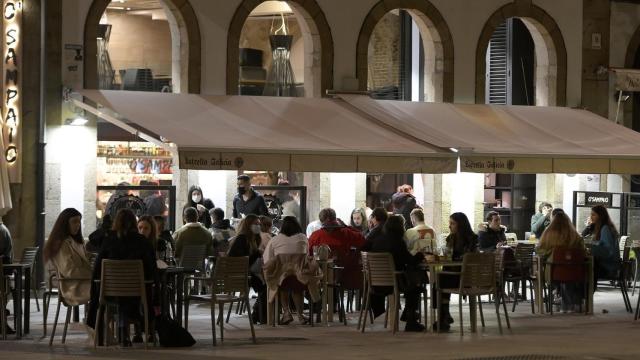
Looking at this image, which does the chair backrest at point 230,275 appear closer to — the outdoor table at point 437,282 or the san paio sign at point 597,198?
the outdoor table at point 437,282

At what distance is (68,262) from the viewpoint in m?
14.5

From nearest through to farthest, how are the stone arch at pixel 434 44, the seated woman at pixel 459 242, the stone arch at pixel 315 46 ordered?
the seated woman at pixel 459 242
the stone arch at pixel 315 46
the stone arch at pixel 434 44

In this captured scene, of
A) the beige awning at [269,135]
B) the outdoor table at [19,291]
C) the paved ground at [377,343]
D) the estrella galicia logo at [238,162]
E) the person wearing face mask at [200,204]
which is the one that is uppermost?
the beige awning at [269,135]

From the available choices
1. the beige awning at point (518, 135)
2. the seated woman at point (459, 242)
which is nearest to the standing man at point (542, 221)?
the beige awning at point (518, 135)

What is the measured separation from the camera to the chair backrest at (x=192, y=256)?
17328 millimetres

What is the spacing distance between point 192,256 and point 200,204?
337cm

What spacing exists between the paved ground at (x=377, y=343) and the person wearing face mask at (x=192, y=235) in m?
1.22

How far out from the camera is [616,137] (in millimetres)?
22141

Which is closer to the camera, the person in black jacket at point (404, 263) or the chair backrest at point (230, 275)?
the chair backrest at point (230, 275)

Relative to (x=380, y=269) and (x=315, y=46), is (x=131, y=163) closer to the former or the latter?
(x=315, y=46)

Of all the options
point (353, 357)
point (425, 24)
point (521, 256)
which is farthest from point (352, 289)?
point (425, 24)

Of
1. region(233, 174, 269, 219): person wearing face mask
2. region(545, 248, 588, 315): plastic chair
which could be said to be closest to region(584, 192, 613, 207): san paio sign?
region(545, 248, 588, 315): plastic chair

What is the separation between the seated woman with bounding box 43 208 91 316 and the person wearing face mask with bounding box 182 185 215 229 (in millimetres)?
5665

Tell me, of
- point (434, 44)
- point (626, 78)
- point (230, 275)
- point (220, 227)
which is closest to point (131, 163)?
point (220, 227)
